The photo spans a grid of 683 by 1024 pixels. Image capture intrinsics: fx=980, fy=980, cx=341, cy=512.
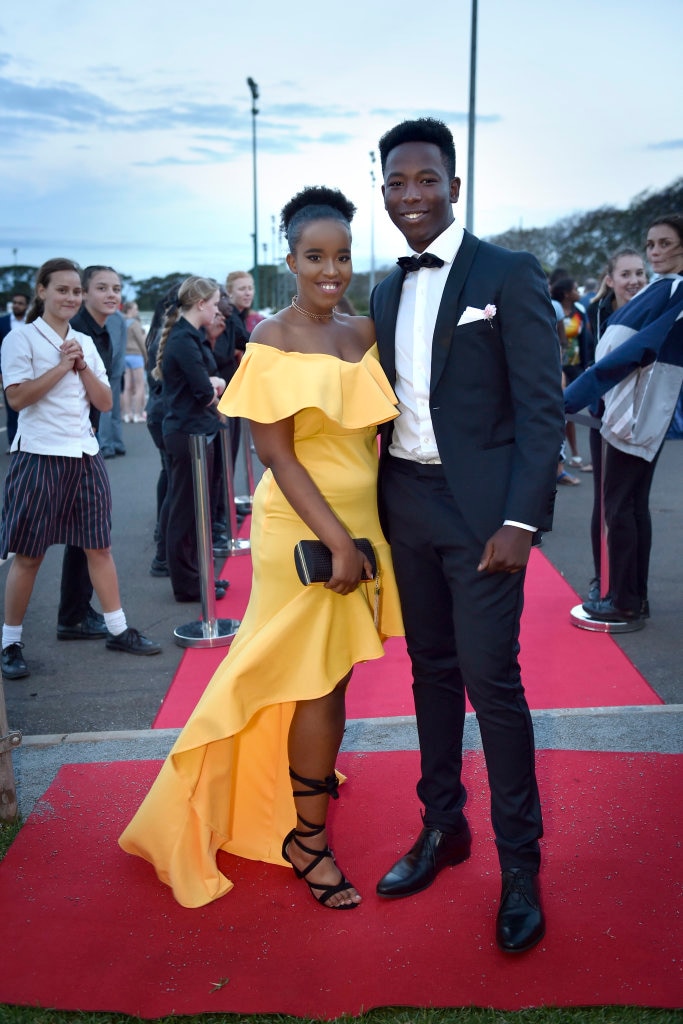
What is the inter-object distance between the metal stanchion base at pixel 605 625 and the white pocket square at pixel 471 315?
3.27m

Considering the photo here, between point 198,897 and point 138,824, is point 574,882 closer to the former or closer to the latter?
point 198,897

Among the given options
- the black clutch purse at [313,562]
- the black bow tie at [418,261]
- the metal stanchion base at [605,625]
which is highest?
the black bow tie at [418,261]

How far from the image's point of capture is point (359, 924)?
2.79 meters

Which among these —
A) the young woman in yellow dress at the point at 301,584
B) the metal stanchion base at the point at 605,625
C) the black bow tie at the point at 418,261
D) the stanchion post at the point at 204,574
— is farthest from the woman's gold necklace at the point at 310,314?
the metal stanchion base at the point at 605,625

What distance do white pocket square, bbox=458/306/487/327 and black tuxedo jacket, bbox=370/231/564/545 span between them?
0.02m

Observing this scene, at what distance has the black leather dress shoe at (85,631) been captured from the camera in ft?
18.6

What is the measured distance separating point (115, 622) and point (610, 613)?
2.76 meters

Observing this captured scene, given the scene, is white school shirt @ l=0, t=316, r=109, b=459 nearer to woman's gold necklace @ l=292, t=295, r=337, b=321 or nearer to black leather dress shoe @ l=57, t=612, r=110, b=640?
black leather dress shoe @ l=57, t=612, r=110, b=640

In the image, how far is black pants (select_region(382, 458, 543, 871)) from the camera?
2.70 m

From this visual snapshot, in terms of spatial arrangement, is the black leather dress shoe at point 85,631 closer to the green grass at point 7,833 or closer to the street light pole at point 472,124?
the green grass at point 7,833

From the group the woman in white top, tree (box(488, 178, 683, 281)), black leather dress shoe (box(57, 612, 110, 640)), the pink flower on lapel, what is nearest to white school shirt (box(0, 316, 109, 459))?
the woman in white top

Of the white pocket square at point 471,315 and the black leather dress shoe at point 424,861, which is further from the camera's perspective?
the black leather dress shoe at point 424,861

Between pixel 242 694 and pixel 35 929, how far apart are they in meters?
0.88

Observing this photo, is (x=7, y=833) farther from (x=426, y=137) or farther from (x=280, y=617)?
(x=426, y=137)
